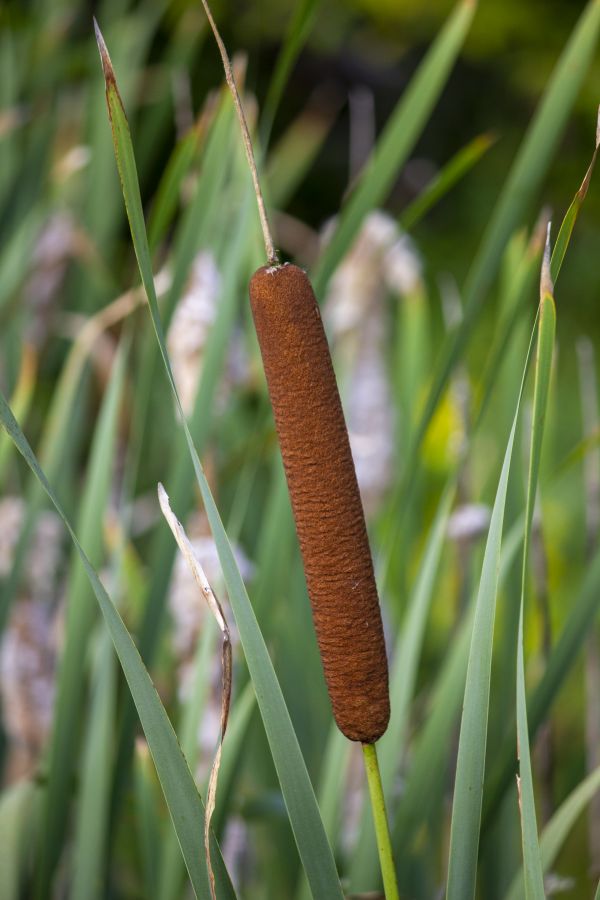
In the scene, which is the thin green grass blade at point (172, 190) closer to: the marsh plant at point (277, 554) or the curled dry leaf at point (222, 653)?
the marsh plant at point (277, 554)

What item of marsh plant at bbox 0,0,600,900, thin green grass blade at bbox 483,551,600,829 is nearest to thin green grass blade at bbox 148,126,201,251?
marsh plant at bbox 0,0,600,900

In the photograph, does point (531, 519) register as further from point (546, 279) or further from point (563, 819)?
point (563, 819)

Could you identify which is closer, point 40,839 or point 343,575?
point 343,575

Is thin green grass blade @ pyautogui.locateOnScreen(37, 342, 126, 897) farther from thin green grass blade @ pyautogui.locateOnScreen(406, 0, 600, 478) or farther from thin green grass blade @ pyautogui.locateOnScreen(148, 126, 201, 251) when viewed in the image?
thin green grass blade @ pyautogui.locateOnScreen(406, 0, 600, 478)

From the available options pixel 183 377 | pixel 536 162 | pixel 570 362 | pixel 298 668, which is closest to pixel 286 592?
pixel 298 668

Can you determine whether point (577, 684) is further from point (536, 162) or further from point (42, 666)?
point (536, 162)

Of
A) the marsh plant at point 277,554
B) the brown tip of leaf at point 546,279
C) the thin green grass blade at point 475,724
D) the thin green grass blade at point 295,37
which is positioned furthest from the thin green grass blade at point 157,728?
the thin green grass blade at point 295,37

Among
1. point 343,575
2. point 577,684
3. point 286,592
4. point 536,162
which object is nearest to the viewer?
point 343,575
